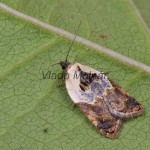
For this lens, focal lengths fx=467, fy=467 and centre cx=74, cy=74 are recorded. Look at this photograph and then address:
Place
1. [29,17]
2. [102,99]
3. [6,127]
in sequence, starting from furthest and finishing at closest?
[29,17] → [102,99] → [6,127]

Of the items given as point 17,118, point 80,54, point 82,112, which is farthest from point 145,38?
point 17,118

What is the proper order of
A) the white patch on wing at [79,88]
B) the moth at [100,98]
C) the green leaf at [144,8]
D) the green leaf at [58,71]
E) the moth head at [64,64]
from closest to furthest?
the green leaf at [58,71] < the moth at [100,98] < the white patch on wing at [79,88] < the moth head at [64,64] < the green leaf at [144,8]

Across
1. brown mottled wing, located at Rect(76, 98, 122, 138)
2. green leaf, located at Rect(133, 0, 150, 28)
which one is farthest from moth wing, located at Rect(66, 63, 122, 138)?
green leaf, located at Rect(133, 0, 150, 28)

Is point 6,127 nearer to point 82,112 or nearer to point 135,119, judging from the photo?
point 82,112

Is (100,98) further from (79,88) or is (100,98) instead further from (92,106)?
(79,88)

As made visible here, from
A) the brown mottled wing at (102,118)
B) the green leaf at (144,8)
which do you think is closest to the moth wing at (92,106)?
the brown mottled wing at (102,118)

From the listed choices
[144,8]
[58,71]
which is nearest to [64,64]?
[58,71]

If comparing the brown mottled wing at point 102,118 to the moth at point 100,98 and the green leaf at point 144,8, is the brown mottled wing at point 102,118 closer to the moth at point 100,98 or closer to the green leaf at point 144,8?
the moth at point 100,98
